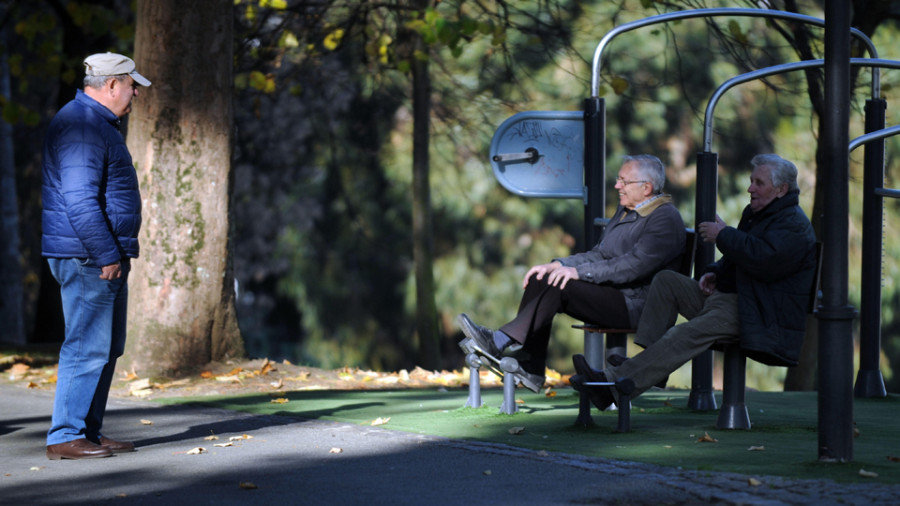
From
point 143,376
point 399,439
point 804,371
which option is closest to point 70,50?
point 143,376

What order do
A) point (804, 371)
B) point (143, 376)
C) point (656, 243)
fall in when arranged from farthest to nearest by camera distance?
1. point (804, 371)
2. point (143, 376)
3. point (656, 243)

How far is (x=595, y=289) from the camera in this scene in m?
7.03

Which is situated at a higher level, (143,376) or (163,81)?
(163,81)

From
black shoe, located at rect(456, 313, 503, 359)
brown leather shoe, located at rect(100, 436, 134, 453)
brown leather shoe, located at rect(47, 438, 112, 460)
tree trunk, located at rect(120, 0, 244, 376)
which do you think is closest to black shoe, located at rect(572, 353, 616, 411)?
black shoe, located at rect(456, 313, 503, 359)

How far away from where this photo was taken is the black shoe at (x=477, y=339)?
685 centimetres

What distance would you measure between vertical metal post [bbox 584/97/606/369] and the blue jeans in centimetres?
320

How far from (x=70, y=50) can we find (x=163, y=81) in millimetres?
6386

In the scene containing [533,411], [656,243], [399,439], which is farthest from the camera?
→ [533,411]

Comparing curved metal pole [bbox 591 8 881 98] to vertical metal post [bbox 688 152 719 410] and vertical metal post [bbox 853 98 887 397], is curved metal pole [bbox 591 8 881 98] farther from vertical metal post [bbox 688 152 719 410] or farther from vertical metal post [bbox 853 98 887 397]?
vertical metal post [bbox 688 152 719 410]

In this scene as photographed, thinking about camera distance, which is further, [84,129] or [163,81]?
[163,81]

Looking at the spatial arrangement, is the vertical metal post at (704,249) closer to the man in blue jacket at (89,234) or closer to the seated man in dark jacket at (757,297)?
the seated man in dark jacket at (757,297)

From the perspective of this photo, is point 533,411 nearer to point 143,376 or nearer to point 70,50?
point 143,376

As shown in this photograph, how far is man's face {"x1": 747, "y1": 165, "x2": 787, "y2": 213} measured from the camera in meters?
6.55

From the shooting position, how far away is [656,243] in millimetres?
7066
